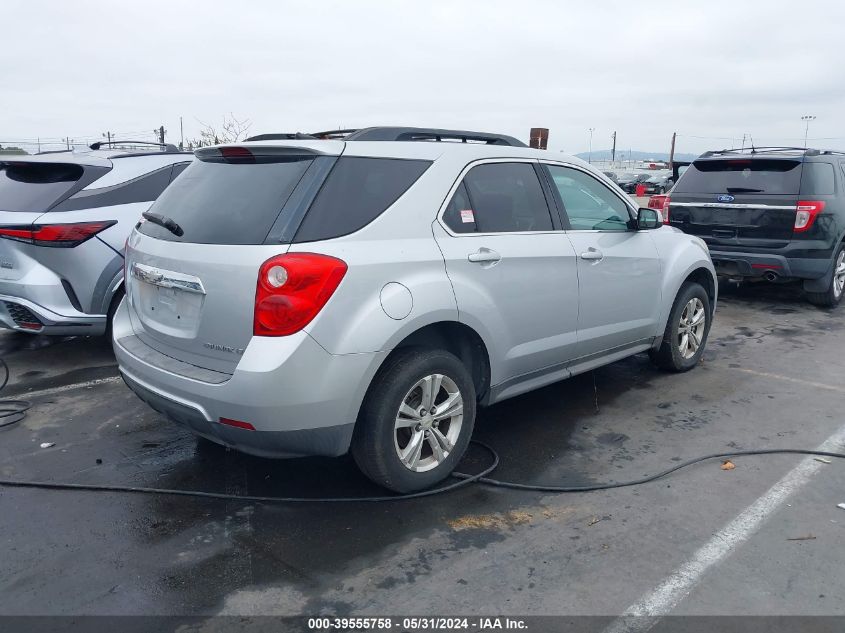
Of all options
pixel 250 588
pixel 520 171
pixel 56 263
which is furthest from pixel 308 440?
pixel 56 263

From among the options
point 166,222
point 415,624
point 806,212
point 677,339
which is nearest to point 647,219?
point 677,339

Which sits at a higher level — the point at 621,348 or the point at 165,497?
the point at 621,348

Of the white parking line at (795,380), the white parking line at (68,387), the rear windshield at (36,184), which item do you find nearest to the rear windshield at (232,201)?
the white parking line at (68,387)

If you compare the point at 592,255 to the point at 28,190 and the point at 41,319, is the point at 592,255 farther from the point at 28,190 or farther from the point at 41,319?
the point at 28,190

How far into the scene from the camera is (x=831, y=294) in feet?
26.8

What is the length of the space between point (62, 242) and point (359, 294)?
314 centimetres

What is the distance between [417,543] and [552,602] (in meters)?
0.68

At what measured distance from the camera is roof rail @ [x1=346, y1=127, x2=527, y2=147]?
3.75 m

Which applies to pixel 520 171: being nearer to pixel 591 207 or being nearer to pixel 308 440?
pixel 591 207

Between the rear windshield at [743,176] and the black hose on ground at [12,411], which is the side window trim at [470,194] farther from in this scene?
the rear windshield at [743,176]

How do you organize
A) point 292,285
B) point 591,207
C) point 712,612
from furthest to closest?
point 591,207
point 292,285
point 712,612

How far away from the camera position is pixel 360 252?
3.25 meters

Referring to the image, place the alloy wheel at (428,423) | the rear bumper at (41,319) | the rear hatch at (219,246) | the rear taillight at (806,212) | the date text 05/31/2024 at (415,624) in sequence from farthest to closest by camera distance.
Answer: the rear taillight at (806,212) → the rear bumper at (41,319) → the alloy wheel at (428,423) → the rear hatch at (219,246) → the date text 05/31/2024 at (415,624)

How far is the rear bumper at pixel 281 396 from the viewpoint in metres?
3.07
